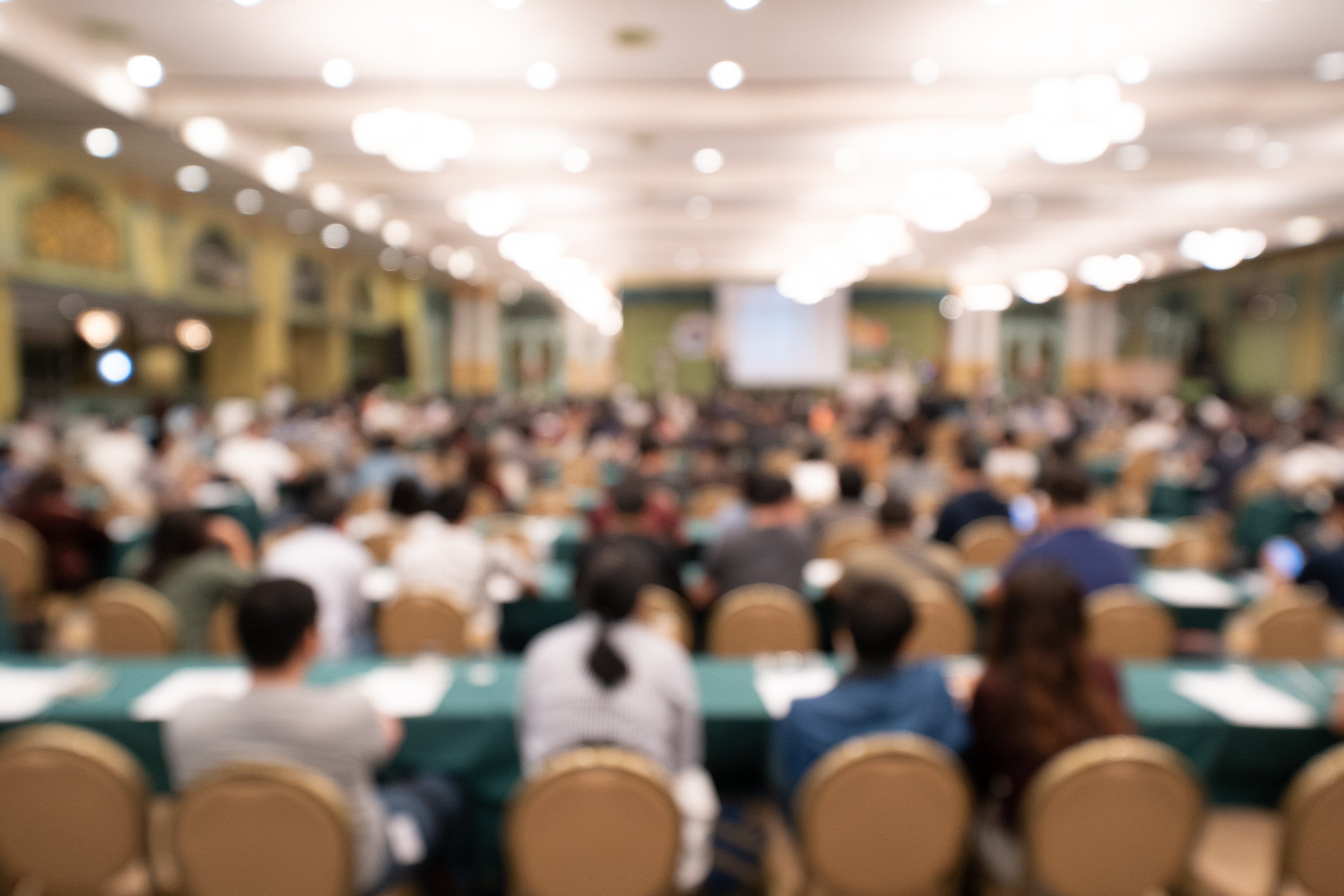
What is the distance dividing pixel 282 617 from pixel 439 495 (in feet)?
7.10

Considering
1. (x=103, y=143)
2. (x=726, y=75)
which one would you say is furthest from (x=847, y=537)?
(x=103, y=143)

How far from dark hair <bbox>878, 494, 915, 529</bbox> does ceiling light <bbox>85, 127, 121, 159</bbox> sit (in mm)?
8756

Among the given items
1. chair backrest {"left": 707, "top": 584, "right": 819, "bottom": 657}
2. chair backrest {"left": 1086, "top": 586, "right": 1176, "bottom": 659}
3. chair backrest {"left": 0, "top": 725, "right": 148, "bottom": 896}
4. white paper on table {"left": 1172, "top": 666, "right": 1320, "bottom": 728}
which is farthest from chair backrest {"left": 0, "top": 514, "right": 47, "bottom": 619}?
white paper on table {"left": 1172, "top": 666, "right": 1320, "bottom": 728}

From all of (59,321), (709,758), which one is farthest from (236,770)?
(59,321)

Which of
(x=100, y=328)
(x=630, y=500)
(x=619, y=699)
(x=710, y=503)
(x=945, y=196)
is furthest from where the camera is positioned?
(x=100, y=328)

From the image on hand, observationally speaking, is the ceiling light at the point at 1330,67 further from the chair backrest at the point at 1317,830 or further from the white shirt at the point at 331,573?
the white shirt at the point at 331,573

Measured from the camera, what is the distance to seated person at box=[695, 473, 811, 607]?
458cm

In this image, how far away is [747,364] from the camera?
24297 millimetres

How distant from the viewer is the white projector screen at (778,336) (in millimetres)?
24266

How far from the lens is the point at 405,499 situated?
520cm

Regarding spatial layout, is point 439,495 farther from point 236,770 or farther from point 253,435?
point 253,435

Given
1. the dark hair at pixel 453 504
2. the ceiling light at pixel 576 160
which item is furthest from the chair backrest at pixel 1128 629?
the ceiling light at pixel 576 160

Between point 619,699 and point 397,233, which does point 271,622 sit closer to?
point 619,699

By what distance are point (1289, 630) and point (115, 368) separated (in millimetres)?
14586
